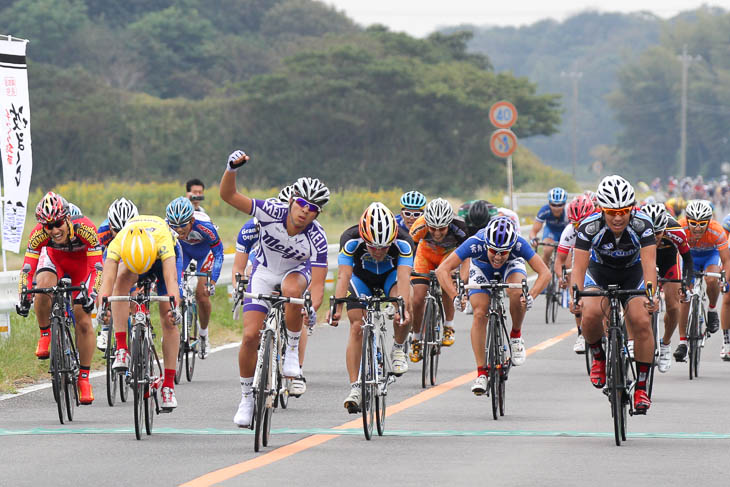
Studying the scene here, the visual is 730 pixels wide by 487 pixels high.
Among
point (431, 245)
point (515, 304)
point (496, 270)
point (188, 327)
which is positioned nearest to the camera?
point (515, 304)

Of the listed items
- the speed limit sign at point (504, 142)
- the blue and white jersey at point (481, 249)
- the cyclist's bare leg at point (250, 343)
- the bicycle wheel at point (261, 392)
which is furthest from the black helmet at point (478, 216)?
the speed limit sign at point (504, 142)

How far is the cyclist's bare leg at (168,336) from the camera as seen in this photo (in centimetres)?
1107

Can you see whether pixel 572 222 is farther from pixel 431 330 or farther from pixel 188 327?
pixel 188 327

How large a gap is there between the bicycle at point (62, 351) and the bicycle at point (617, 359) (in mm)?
4008

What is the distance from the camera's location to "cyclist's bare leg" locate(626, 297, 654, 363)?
10703 mm

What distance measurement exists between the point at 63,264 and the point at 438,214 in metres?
3.62

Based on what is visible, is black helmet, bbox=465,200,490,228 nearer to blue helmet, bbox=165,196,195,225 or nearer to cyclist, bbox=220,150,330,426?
blue helmet, bbox=165,196,195,225

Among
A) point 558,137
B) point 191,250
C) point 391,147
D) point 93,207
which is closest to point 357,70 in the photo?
point 391,147

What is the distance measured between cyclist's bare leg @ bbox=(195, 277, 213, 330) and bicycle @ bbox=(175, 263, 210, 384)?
4.4 inches

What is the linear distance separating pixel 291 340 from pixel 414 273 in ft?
10.2

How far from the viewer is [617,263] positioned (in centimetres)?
Result: 1102

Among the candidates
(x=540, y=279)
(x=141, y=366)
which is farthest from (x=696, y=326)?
(x=141, y=366)

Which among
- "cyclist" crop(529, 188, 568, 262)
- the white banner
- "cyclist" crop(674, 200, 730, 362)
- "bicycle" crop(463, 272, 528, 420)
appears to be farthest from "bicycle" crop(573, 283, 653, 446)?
"cyclist" crop(529, 188, 568, 262)

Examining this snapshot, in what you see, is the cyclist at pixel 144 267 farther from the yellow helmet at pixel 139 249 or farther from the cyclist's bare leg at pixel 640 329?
the cyclist's bare leg at pixel 640 329
